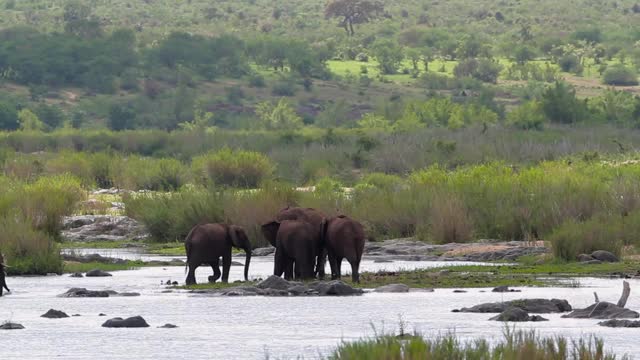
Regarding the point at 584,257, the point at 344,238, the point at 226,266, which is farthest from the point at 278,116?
the point at 344,238

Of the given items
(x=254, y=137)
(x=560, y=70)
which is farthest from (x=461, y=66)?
(x=254, y=137)

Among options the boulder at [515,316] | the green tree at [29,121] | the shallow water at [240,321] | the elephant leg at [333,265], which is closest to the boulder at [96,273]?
the shallow water at [240,321]

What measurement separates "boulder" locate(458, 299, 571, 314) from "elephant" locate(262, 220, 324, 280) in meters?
4.01

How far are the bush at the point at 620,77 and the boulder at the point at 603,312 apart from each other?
90.5 m

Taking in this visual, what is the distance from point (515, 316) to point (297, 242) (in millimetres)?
5528

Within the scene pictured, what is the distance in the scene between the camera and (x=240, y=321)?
23594mm

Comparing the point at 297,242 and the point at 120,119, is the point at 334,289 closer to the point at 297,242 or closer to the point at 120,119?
the point at 297,242

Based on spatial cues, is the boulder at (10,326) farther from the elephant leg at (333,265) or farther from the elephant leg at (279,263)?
the elephant leg at (333,265)

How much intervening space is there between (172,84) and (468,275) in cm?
7708

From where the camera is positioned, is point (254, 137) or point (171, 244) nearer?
point (171, 244)

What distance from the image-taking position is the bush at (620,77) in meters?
113

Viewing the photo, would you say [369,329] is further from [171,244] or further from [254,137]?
[254,137]

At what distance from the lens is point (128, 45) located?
110812 mm

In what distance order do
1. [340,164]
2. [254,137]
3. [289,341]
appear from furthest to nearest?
[254,137] → [340,164] → [289,341]
